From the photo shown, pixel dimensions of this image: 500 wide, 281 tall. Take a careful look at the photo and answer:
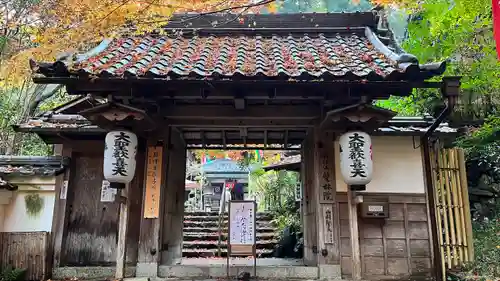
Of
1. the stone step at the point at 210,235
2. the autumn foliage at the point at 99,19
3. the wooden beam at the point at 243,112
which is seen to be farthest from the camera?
the stone step at the point at 210,235

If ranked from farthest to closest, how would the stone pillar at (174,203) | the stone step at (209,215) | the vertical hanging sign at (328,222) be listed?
1. the stone step at (209,215)
2. the stone pillar at (174,203)
3. the vertical hanging sign at (328,222)

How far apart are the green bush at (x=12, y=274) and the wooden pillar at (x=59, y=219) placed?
1.71 feet

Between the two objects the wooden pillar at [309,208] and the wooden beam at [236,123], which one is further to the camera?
the wooden pillar at [309,208]

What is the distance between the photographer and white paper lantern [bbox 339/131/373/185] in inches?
247

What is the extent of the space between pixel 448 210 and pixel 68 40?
8769mm

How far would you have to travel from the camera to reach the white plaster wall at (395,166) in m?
7.40

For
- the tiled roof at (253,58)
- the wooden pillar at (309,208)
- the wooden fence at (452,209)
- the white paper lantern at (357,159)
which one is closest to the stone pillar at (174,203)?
the tiled roof at (253,58)

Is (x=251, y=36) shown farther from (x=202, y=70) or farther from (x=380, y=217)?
(x=380, y=217)

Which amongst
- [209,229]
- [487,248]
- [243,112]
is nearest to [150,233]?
[243,112]

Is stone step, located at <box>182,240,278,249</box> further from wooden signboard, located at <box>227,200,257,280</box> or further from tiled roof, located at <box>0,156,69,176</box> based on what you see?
tiled roof, located at <box>0,156,69,176</box>

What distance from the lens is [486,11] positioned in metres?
9.16

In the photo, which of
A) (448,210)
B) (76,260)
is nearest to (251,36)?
(448,210)

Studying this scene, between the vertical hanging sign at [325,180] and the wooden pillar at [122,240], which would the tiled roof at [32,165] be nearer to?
the wooden pillar at [122,240]

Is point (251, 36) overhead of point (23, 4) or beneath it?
beneath
